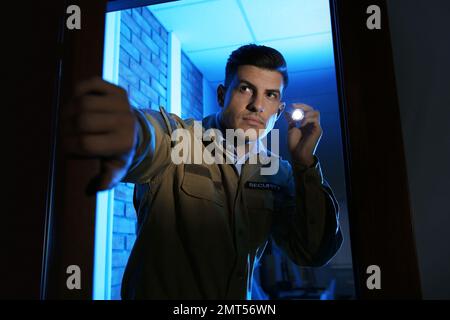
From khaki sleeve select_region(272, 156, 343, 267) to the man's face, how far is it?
0.76 feet

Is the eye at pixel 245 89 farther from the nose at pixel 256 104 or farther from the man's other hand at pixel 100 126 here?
the man's other hand at pixel 100 126

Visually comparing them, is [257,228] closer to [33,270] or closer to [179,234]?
[179,234]

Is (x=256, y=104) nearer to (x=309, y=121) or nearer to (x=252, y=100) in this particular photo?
(x=252, y=100)

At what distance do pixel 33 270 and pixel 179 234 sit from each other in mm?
343

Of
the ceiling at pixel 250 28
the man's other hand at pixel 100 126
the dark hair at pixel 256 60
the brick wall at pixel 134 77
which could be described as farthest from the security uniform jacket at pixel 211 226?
the ceiling at pixel 250 28

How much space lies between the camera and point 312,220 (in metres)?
0.90

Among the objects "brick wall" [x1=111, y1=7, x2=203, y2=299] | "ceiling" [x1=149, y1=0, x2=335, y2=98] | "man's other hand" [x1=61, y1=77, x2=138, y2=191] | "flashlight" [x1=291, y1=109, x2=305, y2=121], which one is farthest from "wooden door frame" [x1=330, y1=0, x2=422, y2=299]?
"ceiling" [x1=149, y1=0, x2=335, y2=98]

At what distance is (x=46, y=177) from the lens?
2.95ft

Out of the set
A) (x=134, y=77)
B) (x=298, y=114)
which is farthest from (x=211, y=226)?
(x=134, y=77)

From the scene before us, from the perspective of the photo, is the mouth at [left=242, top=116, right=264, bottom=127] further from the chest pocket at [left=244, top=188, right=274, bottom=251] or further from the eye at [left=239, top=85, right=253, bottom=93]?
the chest pocket at [left=244, top=188, right=274, bottom=251]

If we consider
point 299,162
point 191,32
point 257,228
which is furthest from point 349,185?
point 191,32

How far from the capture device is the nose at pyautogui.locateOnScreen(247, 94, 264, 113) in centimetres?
108

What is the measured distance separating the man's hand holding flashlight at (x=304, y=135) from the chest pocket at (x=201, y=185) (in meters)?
0.26

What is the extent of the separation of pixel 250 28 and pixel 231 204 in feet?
5.81
